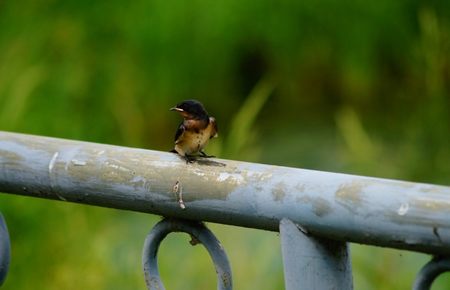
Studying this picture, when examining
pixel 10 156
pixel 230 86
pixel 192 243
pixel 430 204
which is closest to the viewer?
pixel 430 204

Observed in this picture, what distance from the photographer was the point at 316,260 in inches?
38.4

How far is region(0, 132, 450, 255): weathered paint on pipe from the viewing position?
871 mm

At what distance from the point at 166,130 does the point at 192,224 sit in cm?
342

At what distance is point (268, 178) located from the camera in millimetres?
991

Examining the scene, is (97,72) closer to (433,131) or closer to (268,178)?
(433,131)

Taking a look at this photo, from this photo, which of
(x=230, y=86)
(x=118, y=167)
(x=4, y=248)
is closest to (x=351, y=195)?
(x=118, y=167)

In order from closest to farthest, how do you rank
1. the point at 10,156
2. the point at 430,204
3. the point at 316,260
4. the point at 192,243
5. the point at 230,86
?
the point at 430,204, the point at 316,260, the point at 192,243, the point at 10,156, the point at 230,86

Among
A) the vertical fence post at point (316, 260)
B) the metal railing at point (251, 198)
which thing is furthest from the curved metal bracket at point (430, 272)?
the vertical fence post at point (316, 260)

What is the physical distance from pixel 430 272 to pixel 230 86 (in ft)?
12.5

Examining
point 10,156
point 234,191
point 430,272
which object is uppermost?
point 10,156

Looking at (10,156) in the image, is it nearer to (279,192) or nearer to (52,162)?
(52,162)

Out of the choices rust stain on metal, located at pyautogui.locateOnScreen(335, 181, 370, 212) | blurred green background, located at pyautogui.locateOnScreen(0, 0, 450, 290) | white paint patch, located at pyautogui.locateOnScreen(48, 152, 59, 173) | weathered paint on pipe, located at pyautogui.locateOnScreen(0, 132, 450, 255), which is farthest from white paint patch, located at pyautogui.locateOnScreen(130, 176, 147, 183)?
blurred green background, located at pyautogui.locateOnScreen(0, 0, 450, 290)

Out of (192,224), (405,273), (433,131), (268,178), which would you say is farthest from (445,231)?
(433,131)

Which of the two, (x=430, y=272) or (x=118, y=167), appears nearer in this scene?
(x=430, y=272)
